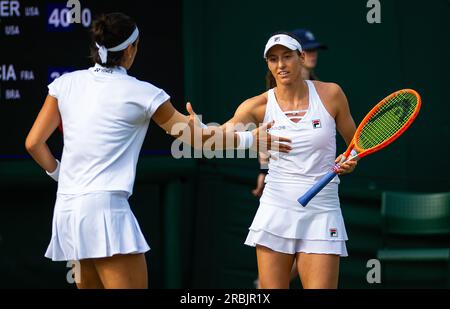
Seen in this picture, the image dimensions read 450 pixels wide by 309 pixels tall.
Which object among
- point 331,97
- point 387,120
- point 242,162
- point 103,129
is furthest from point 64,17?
point 103,129

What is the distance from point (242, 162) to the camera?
752 centimetres

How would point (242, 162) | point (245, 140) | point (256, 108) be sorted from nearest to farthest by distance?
point (245, 140), point (256, 108), point (242, 162)

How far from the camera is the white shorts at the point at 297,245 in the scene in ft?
16.2

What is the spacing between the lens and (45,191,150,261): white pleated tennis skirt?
4211 millimetres

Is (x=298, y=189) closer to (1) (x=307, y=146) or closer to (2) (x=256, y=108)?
(1) (x=307, y=146)

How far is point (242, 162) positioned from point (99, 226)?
3.36 m

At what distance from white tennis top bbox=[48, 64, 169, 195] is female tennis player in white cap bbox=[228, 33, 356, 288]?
932mm

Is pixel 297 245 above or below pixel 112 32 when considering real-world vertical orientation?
below

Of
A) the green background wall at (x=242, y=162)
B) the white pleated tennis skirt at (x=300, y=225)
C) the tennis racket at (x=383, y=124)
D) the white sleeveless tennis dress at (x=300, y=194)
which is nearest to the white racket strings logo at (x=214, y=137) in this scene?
the white sleeveless tennis dress at (x=300, y=194)

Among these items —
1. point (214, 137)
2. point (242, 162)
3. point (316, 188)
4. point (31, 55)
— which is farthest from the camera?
point (242, 162)

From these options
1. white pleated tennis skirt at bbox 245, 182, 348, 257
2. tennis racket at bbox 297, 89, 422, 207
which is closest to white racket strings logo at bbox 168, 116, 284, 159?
white pleated tennis skirt at bbox 245, 182, 348, 257
